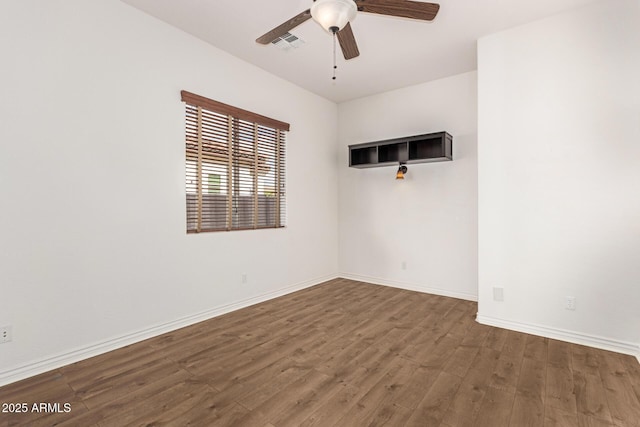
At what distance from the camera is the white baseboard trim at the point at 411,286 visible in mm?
4253

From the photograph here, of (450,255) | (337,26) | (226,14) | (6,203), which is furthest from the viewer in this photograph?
(450,255)

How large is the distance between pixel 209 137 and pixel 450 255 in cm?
358

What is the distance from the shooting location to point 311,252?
500cm

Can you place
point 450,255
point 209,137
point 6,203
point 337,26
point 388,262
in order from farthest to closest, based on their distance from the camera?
point 388,262
point 450,255
point 209,137
point 6,203
point 337,26

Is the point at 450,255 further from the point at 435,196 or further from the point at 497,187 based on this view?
the point at 497,187

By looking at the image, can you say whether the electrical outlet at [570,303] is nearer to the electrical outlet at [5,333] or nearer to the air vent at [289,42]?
the air vent at [289,42]

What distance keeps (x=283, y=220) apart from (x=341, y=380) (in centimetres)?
265

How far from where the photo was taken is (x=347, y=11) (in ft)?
6.32

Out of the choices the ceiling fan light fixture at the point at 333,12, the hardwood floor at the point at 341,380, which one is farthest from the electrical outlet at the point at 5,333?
the ceiling fan light fixture at the point at 333,12

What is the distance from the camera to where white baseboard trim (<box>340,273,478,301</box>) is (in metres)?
4.25

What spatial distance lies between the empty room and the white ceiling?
0.03 m

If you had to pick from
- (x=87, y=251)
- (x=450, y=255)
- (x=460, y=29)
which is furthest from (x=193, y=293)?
(x=460, y=29)

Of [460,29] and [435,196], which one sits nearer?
[460,29]

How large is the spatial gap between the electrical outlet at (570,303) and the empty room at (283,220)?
0.06 metres
